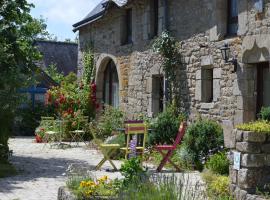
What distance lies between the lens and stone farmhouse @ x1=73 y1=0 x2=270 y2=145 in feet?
32.8

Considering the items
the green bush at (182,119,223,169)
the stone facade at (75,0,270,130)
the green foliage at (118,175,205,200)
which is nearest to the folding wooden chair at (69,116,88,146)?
the stone facade at (75,0,270,130)

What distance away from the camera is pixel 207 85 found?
454 inches

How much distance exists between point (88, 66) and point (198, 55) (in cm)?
774

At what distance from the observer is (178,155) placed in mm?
10461

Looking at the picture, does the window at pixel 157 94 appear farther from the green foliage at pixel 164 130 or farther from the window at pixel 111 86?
the window at pixel 111 86

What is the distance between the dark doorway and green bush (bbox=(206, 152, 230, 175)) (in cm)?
155

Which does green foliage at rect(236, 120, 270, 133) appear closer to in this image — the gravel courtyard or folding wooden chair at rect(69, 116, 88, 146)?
the gravel courtyard

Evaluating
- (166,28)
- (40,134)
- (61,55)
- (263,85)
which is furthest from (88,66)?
(61,55)

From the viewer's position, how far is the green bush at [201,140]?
9.80 meters

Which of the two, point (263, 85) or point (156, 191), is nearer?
point (156, 191)

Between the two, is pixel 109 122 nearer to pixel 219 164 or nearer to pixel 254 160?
pixel 219 164

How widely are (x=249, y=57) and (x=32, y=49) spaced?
4.82 meters

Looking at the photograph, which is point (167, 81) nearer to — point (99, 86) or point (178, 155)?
point (178, 155)

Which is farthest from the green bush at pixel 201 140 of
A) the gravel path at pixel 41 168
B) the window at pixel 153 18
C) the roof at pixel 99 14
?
the roof at pixel 99 14
